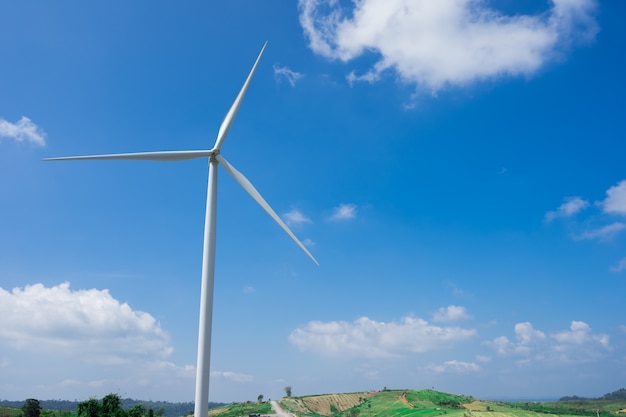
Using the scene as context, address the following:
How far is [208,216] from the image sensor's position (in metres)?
36.3

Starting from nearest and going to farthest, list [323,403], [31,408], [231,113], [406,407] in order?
[231,113], [31,408], [406,407], [323,403]

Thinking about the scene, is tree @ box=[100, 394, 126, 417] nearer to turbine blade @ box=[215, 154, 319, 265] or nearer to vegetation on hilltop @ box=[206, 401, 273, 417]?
turbine blade @ box=[215, 154, 319, 265]

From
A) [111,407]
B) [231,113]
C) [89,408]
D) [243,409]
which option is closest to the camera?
[231,113]

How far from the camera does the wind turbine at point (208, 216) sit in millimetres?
33125

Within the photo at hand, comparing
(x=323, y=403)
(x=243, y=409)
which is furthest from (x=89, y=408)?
(x=323, y=403)

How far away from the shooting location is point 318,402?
17425cm

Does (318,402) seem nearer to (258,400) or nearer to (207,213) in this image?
(258,400)

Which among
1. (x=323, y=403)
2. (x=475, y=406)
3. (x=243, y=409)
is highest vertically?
(x=323, y=403)

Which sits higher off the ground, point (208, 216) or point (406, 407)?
point (208, 216)

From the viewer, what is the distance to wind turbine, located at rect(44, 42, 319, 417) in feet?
109

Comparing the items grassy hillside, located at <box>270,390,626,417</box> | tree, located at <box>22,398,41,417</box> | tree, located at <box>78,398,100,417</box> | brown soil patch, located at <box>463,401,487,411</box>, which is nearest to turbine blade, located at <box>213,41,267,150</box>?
tree, located at <box>78,398,100,417</box>

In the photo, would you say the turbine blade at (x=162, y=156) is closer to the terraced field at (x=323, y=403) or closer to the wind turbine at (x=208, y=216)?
the wind turbine at (x=208, y=216)

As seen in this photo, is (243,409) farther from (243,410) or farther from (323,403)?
(323,403)

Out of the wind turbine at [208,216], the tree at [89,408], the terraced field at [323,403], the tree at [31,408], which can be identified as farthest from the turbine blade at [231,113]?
the terraced field at [323,403]
